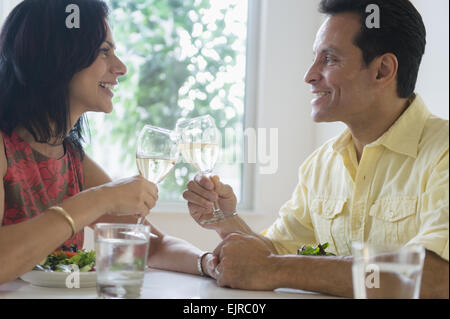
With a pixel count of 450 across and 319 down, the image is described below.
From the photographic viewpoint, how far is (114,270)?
3.35 feet

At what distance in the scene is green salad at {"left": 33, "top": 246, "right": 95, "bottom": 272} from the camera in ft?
4.27

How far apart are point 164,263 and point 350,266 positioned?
603 millimetres

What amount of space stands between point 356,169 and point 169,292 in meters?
0.78

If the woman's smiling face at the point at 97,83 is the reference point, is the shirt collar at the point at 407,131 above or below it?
below

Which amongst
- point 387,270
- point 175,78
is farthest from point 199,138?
point 175,78

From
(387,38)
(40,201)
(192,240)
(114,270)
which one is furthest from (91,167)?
(192,240)

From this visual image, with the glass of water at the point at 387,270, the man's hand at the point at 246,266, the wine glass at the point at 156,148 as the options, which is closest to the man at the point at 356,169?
the man's hand at the point at 246,266

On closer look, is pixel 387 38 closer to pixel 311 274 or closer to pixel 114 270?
pixel 311 274

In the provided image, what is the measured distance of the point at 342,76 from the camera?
68.9 inches

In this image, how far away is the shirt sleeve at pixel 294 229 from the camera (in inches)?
72.9

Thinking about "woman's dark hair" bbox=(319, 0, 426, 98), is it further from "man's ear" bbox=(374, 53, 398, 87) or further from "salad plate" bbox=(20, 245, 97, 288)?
"salad plate" bbox=(20, 245, 97, 288)

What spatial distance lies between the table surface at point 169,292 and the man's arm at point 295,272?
24mm

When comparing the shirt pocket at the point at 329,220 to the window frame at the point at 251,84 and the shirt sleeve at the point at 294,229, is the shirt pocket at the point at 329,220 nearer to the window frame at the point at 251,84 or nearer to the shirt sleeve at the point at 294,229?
the shirt sleeve at the point at 294,229
